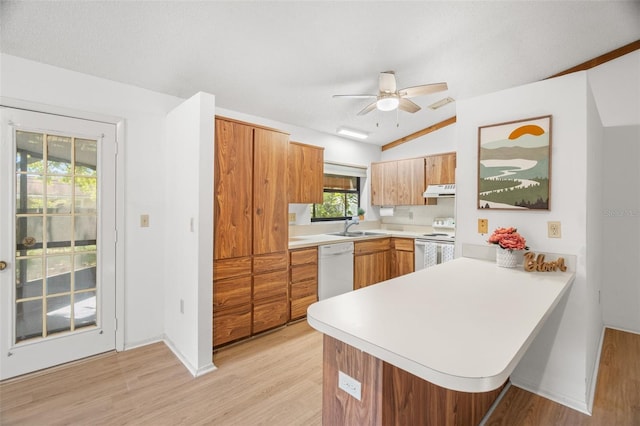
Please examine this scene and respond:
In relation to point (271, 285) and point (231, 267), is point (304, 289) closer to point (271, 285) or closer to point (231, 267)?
point (271, 285)

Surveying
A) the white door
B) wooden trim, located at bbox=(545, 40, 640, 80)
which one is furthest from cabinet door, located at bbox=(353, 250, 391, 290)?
wooden trim, located at bbox=(545, 40, 640, 80)

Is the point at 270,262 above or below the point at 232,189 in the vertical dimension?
below

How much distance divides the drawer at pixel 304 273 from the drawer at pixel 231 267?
2.04 feet

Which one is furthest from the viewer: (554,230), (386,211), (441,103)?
(386,211)

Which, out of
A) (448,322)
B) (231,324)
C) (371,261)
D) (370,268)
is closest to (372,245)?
(371,261)

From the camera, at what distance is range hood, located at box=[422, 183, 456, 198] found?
4.23 meters

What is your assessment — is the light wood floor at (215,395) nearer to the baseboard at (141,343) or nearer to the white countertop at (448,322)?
the baseboard at (141,343)

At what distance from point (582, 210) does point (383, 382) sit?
1.85m

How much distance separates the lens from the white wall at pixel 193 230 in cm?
232

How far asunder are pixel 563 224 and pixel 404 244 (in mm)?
2558

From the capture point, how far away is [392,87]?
2.78 m

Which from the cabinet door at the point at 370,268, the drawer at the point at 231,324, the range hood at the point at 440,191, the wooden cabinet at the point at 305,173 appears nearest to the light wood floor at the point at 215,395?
the drawer at the point at 231,324

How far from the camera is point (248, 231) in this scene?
2.86m

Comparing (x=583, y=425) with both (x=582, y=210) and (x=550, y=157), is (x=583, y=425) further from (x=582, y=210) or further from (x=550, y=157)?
(x=550, y=157)
